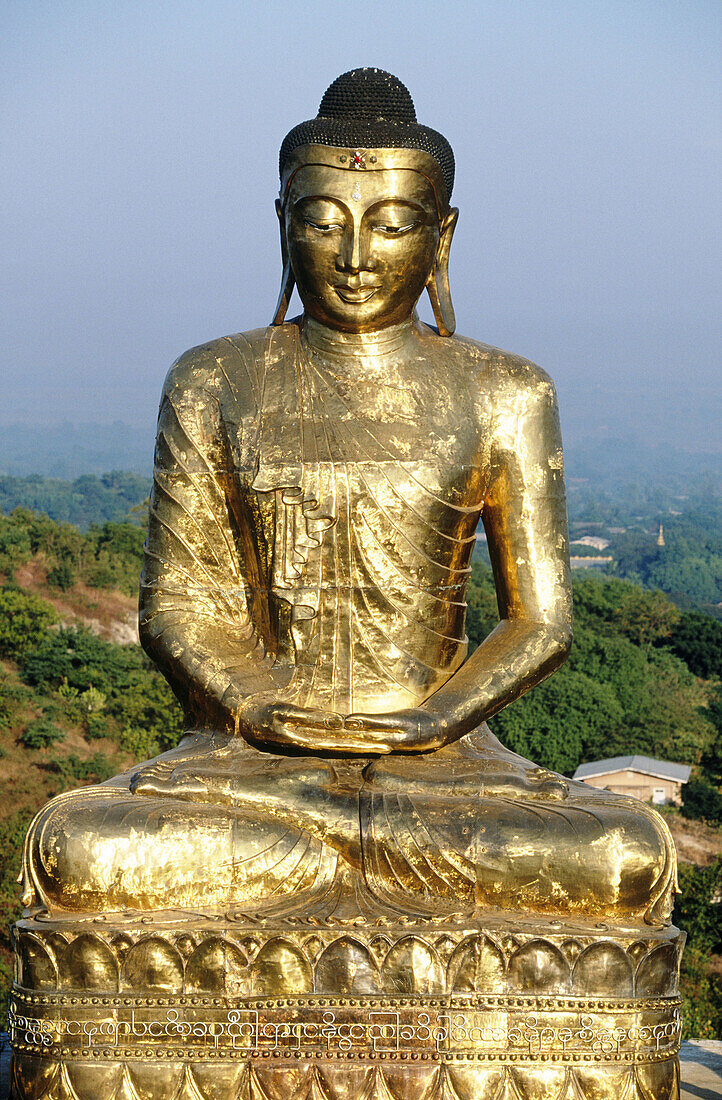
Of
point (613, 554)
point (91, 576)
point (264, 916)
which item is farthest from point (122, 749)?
point (613, 554)

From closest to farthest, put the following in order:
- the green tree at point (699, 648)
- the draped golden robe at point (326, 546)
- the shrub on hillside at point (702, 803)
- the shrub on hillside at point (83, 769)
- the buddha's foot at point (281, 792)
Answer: the buddha's foot at point (281, 792) → the draped golden robe at point (326, 546) → the shrub on hillside at point (83, 769) → the shrub on hillside at point (702, 803) → the green tree at point (699, 648)

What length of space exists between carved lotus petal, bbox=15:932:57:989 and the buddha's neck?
241 centimetres

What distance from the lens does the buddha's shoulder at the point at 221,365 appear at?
609 centimetres

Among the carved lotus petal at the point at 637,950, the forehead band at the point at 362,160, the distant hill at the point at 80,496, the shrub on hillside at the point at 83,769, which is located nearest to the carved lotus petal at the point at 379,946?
the carved lotus petal at the point at 637,950

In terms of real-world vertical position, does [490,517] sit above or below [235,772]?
above

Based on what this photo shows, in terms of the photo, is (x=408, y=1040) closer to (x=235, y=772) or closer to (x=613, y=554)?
(x=235, y=772)

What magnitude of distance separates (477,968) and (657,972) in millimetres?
581

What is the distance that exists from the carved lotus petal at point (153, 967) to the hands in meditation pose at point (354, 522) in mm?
537

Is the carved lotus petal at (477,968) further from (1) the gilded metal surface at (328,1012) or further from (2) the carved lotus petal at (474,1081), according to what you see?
(2) the carved lotus petal at (474,1081)

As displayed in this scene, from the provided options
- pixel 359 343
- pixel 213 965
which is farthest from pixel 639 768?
pixel 213 965

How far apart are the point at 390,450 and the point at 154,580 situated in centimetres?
101

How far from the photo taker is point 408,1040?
5027 mm

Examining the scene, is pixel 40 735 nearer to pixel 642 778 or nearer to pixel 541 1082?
pixel 642 778

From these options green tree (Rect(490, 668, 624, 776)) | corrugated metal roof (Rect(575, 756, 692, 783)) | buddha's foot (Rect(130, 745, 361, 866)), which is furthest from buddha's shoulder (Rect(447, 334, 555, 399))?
green tree (Rect(490, 668, 624, 776))
